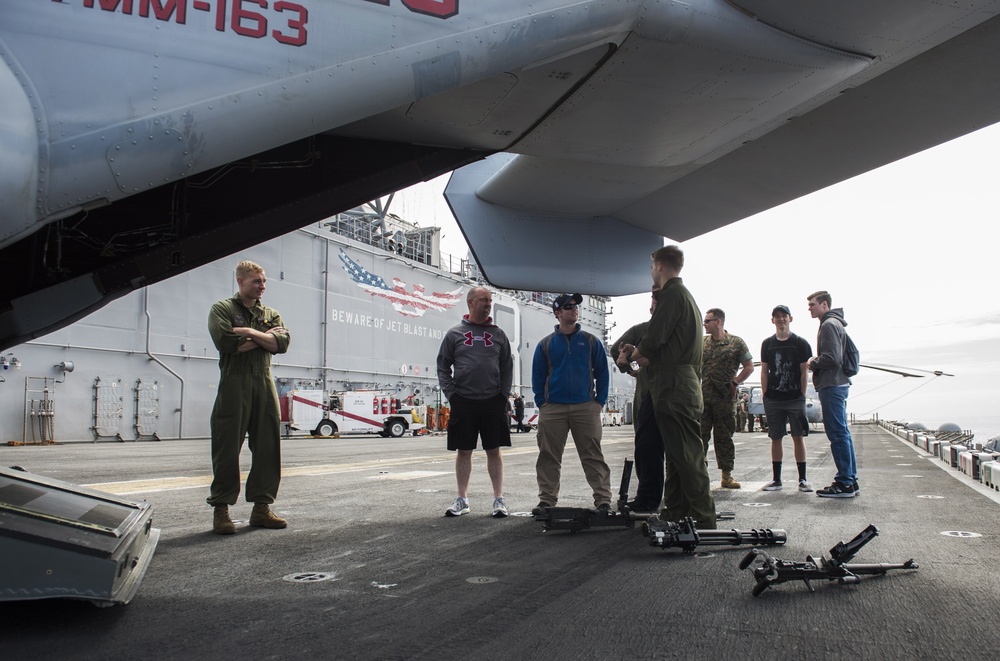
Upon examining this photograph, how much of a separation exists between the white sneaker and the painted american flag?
24.3m

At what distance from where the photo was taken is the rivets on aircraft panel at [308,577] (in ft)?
9.77

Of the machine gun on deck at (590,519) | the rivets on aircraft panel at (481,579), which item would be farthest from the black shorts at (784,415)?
the rivets on aircraft panel at (481,579)

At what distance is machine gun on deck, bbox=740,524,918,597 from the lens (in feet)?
8.75

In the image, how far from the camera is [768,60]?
116 inches

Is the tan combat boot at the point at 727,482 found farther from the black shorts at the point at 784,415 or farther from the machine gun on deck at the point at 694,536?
the machine gun on deck at the point at 694,536

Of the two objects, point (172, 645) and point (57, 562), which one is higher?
point (57, 562)

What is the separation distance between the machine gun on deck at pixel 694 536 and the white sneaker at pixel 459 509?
1580mm

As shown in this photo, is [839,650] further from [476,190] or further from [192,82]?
[476,190]

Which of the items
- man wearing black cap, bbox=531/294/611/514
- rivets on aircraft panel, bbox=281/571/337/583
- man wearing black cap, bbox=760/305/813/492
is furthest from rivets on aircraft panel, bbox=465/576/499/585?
man wearing black cap, bbox=760/305/813/492

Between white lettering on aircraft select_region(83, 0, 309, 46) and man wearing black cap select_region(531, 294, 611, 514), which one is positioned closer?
white lettering on aircraft select_region(83, 0, 309, 46)

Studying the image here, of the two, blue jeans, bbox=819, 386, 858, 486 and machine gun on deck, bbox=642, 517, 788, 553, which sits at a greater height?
blue jeans, bbox=819, 386, 858, 486

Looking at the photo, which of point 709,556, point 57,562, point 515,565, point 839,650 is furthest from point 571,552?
point 57,562

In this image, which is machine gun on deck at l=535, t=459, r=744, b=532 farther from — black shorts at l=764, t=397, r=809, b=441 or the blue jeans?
black shorts at l=764, t=397, r=809, b=441

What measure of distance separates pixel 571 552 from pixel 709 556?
29.7 inches
